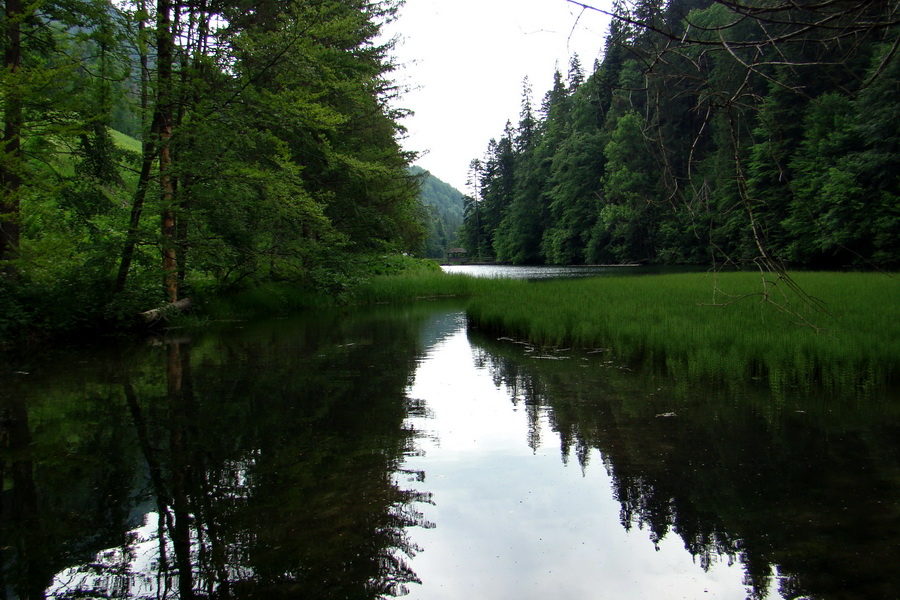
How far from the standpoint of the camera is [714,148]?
44.8m

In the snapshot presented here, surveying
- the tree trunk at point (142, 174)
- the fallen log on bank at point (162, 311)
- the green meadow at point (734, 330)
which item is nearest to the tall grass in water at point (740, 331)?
the green meadow at point (734, 330)

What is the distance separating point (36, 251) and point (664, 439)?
30.9 ft

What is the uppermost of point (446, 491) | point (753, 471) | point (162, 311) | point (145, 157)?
point (145, 157)

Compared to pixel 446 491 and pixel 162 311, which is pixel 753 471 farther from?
pixel 162 311

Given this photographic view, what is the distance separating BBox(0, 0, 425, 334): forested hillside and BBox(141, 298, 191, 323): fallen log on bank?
0.84 ft

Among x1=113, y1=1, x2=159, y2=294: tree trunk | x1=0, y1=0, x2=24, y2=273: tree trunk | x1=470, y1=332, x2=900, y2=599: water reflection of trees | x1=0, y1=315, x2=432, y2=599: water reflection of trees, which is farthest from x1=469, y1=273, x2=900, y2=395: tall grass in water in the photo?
x1=0, y1=0, x2=24, y2=273: tree trunk

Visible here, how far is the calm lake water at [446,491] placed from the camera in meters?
3.06

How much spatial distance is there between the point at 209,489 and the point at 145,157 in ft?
32.9

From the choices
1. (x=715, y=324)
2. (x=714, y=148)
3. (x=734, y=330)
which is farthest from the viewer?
(x=714, y=148)

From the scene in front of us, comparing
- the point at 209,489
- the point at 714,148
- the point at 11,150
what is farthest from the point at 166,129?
the point at 714,148

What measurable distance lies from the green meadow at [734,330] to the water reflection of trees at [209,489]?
2.79 m

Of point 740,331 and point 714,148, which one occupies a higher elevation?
point 714,148

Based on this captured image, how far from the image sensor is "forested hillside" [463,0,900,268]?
2.45m

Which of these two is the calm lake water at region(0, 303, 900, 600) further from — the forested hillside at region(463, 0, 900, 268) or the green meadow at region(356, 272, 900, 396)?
the forested hillside at region(463, 0, 900, 268)
